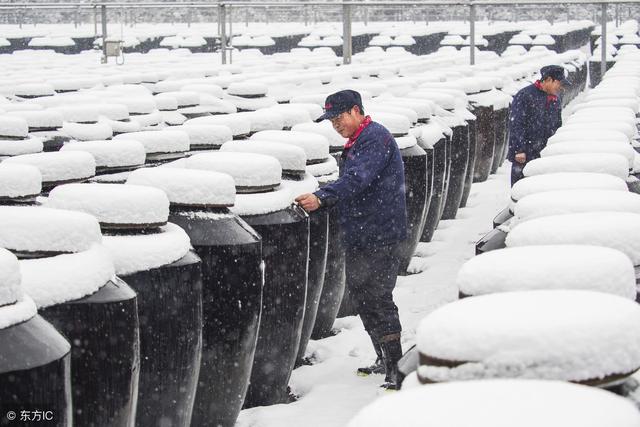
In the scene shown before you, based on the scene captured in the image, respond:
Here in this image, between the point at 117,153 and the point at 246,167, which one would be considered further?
the point at 117,153

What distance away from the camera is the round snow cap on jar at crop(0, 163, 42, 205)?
3.18m

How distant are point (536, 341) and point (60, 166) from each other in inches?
95.9

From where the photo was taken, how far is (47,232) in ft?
8.90

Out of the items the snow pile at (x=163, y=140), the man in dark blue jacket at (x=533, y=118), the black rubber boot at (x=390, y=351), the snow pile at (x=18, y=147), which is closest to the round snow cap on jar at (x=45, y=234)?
the snow pile at (x=163, y=140)

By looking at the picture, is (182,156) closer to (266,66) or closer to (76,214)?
(76,214)

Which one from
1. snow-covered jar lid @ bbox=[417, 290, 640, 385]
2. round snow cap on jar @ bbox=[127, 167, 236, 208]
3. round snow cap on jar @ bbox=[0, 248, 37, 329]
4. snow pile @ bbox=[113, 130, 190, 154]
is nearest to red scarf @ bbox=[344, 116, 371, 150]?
snow pile @ bbox=[113, 130, 190, 154]

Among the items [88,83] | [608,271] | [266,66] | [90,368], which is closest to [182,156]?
[90,368]

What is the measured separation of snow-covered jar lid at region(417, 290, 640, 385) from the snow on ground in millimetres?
2491

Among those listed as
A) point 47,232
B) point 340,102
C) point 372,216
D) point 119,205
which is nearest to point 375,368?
point 372,216

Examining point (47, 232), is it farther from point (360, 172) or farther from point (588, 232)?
point (360, 172)

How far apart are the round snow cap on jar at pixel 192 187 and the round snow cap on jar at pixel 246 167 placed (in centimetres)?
35

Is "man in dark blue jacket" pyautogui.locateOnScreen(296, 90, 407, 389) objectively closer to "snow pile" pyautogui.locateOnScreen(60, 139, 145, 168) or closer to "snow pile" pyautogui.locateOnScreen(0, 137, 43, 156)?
"snow pile" pyautogui.locateOnScreen(60, 139, 145, 168)

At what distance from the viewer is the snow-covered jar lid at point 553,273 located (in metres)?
2.06

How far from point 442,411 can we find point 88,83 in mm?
7508
